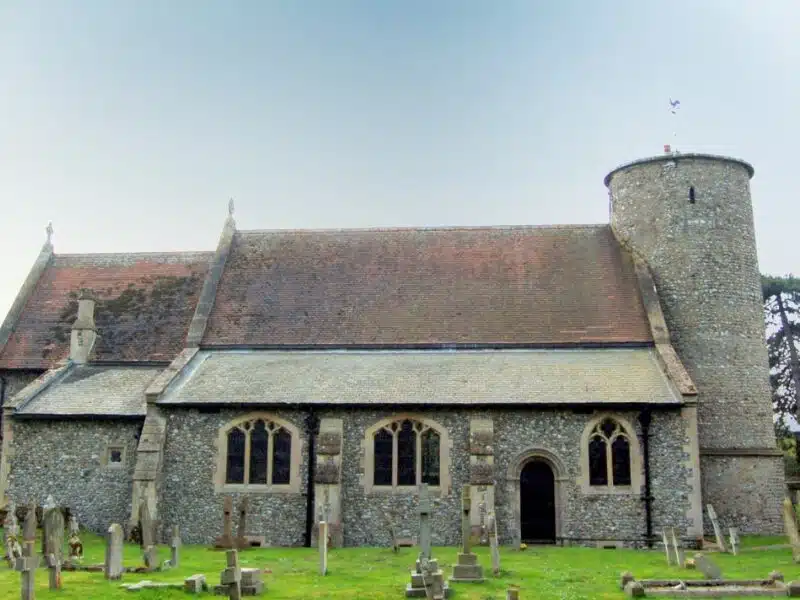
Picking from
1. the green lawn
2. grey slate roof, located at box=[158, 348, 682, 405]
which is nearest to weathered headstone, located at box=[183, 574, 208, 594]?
the green lawn

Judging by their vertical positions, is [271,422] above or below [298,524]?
above

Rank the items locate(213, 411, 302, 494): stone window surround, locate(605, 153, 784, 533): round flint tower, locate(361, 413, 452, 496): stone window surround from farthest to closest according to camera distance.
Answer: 1. locate(605, 153, 784, 533): round flint tower
2. locate(213, 411, 302, 494): stone window surround
3. locate(361, 413, 452, 496): stone window surround

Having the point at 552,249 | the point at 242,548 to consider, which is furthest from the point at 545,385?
the point at 242,548

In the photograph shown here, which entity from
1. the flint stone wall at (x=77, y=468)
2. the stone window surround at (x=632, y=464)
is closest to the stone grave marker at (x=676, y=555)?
the stone window surround at (x=632, y=464)

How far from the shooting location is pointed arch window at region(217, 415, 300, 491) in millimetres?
25000

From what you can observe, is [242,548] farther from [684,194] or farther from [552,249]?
[684,194]

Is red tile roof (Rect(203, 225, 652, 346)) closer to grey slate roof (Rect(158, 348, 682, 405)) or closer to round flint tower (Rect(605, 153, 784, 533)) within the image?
grey slate roof (Rect(158, 348, 682, 405))

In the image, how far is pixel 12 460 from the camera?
26.3 meters

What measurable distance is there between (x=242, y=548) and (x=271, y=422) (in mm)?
4103

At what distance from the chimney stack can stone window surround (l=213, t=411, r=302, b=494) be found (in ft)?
24.1

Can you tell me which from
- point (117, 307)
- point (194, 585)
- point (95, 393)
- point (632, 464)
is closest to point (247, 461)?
point (95, 393)

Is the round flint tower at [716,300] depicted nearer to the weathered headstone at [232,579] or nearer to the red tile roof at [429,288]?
the red tile roof at [429,288]

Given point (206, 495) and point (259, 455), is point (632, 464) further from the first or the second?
point (206, 495)

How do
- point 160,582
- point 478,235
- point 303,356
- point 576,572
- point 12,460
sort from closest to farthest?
point 160,582 < point 576,572 < point 12,460 < point 303,356 < point 478,235
